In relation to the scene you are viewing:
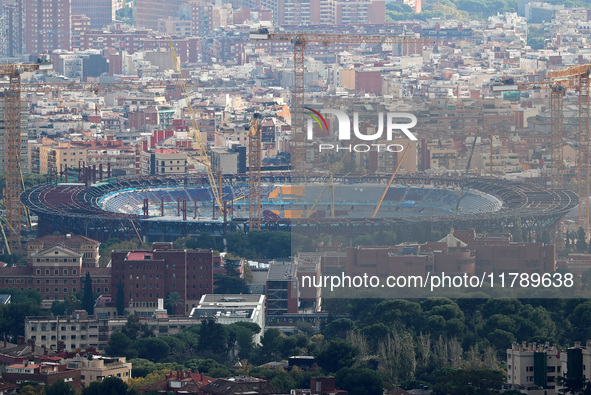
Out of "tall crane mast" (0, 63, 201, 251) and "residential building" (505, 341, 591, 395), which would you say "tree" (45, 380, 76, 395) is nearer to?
"residential building" (505, 341, 591, 395)

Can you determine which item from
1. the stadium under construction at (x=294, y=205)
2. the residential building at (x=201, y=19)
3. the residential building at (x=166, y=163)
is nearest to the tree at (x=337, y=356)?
the stadium under construction at (x=294, y=205)

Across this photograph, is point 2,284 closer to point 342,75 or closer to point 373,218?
point 373,218

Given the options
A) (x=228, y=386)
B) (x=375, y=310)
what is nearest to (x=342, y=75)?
(x=375, y=310)

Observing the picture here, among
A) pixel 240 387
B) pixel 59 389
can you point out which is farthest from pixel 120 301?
pixel 240 387

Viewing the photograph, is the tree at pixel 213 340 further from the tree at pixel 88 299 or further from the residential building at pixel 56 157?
the residential building at pixel 56 157

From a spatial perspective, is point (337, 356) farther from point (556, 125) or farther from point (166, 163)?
point (166, 163)
